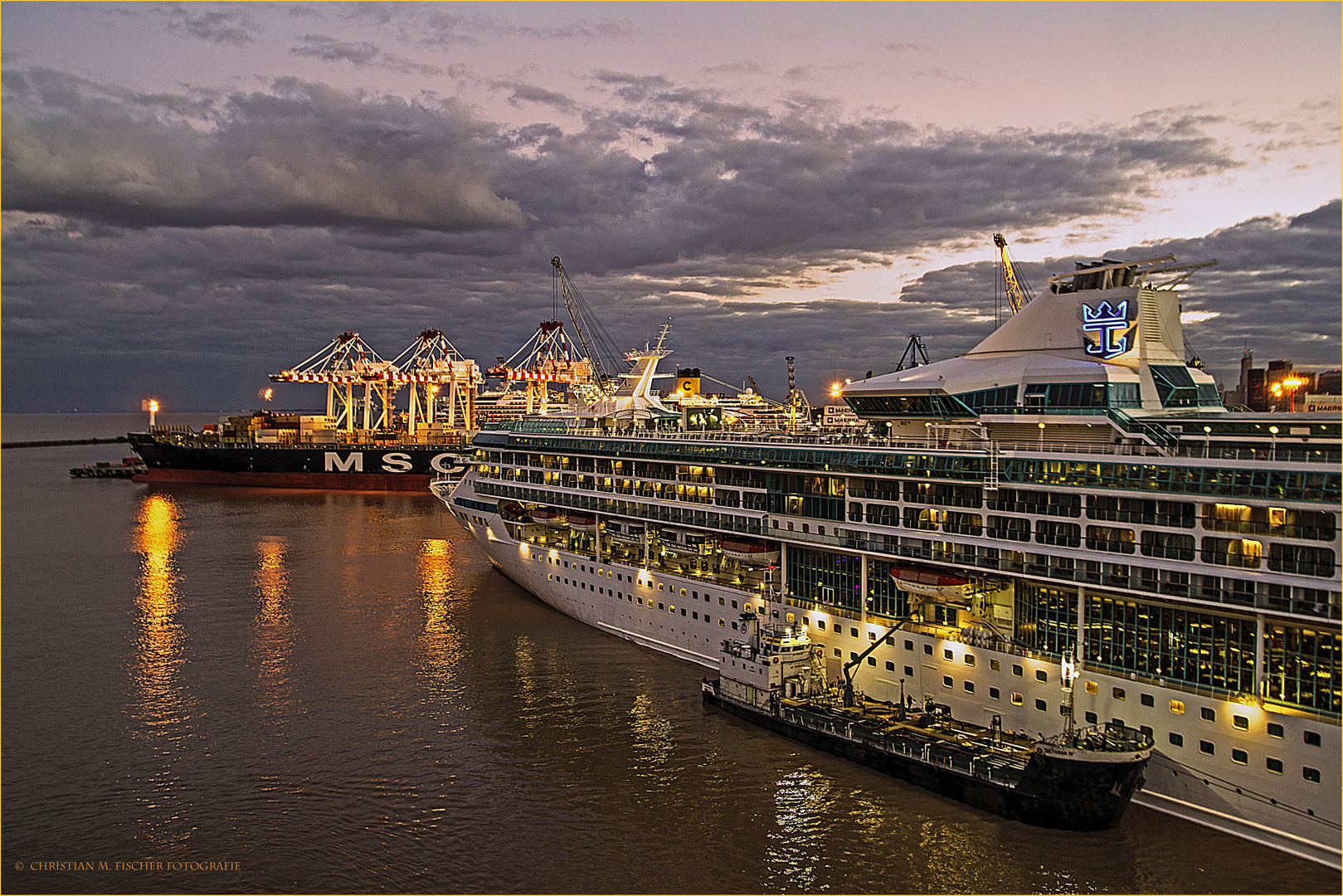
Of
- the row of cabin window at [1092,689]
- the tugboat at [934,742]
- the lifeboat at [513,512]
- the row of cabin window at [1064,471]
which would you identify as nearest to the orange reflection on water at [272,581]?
the lifeboat at [513,512]

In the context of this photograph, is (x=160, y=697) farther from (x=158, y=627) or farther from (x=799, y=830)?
(x=799, y=830)

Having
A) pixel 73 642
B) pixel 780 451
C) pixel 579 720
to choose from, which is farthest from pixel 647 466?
pixel 73 642

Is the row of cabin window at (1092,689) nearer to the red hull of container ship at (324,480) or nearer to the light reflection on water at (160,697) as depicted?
the light reflection on water at (160,697)

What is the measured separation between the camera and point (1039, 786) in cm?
2223

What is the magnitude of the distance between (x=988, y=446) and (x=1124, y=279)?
26.9ft

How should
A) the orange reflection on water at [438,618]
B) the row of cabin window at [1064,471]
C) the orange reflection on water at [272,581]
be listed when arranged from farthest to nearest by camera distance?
1. the orange reflection on water at [272,581]
2. the orange reflection on water at [438,618]
3. the row of cabin window at [1064,471]

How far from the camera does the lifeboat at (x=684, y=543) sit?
3716 centimetres

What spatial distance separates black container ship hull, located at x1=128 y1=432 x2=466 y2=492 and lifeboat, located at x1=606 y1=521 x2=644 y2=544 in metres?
75.8

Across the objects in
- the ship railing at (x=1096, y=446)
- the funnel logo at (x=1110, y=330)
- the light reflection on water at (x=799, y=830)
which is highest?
the funnel logo at (x=1110, y=330)

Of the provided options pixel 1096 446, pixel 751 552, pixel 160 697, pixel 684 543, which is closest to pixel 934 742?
pixel 1096 446

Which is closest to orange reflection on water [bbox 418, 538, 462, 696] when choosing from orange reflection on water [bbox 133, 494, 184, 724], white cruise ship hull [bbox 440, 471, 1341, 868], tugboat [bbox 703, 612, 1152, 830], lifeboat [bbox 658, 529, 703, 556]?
white cruise ship hull [bbox 440, 471, 1341, 868]

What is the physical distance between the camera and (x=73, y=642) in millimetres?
39875

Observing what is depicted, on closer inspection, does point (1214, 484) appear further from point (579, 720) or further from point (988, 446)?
point (579, 720)

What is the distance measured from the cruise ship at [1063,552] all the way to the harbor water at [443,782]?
270 cm
